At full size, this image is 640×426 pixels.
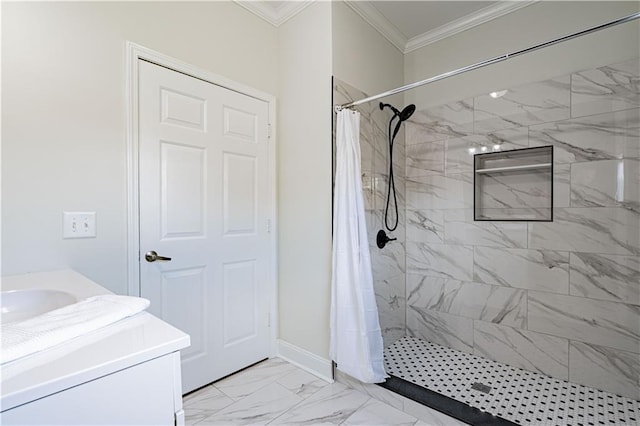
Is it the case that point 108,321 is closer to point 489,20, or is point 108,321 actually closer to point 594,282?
point 594,282

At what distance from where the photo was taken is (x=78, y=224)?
1506 mm

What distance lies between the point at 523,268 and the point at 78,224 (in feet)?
8.92

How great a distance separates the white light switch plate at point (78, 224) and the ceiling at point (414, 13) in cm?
171

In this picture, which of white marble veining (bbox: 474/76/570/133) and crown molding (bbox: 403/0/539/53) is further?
crown molding (bbox: 403/0/539/53)

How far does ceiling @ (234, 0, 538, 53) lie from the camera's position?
2.26 metres

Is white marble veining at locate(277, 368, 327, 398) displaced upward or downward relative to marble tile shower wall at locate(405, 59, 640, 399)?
downward

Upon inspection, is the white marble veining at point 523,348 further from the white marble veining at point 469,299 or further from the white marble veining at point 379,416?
the white marble veining at point 379,416

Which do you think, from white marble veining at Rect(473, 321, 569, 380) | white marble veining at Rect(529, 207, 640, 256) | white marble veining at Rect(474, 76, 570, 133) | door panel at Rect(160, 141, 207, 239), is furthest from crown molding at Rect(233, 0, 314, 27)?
white marble veining at Rect(473, 321, 569, 380)

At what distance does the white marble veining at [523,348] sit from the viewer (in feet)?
6.70

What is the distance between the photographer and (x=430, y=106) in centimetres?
266

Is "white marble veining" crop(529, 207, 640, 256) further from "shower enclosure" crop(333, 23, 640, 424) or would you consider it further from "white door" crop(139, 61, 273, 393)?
"white door" crop(139, 61, 273, 393)

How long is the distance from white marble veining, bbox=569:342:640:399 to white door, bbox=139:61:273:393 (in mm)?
2081

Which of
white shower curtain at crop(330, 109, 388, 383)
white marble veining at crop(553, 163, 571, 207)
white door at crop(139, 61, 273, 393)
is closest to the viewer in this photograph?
white door at crop(139, 61, 273, 393)

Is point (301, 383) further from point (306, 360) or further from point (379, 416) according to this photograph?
point (379, 416)
